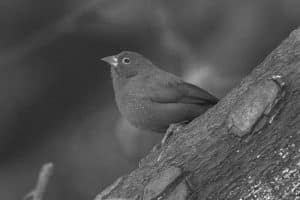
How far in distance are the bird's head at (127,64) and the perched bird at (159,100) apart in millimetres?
157

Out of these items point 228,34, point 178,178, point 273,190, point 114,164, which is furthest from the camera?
point 114,164

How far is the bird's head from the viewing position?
393 centimetres

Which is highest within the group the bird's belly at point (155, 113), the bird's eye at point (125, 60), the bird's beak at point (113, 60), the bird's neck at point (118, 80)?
the bird's beak at point (113, 60)

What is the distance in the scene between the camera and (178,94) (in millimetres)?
3396

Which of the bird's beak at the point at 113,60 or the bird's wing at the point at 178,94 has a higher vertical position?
the bird's beak at the point at 113,60

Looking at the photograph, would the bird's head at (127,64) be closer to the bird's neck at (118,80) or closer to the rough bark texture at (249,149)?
the bird's neck at (118,80)

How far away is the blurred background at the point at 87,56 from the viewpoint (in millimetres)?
4168

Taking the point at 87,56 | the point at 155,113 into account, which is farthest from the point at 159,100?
the point at 87,56

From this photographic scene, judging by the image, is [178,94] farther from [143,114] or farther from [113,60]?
[113,60]

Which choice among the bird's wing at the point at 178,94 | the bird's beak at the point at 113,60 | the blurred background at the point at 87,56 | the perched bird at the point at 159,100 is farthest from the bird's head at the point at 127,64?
the bird's wing at the point at 178,94

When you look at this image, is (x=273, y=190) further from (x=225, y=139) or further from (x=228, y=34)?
(x=228, y=34)

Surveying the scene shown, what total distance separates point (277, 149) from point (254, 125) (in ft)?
0.40

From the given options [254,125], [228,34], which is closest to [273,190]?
[254,125]

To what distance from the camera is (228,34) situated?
4172 millimetres
